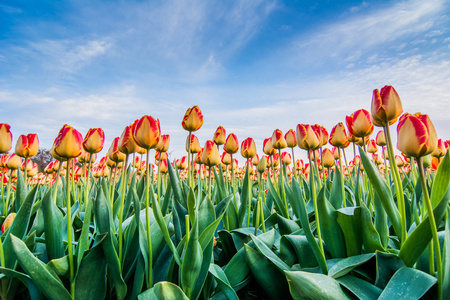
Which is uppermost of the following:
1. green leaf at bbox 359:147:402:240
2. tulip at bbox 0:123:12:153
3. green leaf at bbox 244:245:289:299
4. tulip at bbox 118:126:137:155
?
tulip at bbox 0:123:12:153

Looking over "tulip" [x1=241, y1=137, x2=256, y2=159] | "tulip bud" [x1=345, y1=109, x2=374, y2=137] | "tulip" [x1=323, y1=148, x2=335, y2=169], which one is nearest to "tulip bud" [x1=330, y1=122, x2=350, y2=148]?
"tulip bud" [x1=345, y1=109, x2=374, y2=137]

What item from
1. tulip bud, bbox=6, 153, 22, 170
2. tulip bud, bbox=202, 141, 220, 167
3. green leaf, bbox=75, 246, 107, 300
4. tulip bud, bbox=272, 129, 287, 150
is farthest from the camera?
tulip bud, bbox=6, 153, 22, 170

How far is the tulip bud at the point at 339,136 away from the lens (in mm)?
1889

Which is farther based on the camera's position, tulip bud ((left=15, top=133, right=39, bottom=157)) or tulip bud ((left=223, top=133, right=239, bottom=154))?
tulip bud ((left=223, top=133, right=239, bottom=154))

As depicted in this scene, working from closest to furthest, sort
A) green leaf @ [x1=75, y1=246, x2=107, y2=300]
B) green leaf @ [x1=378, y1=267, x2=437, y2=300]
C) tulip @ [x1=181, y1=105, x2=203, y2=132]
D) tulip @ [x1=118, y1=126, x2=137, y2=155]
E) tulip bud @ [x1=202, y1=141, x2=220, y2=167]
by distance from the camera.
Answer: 1. green leaf @ [x1=378, y1=267, x2=437, y2=300]
2. green leaf @ [x1=75, y1=246, x2=107, y2=300]
3. tulip @ [x1=118, y1=126, x2=137, y2=155]
4. tulip @ [x1=181, y1=105, x2=203, y2=132]
5. tulip bud @ [x1=202, y1=141, x2=220, y2=167]

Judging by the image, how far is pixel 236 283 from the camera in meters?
1.23

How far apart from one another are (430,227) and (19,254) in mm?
1375

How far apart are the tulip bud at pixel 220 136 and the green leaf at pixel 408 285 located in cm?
139

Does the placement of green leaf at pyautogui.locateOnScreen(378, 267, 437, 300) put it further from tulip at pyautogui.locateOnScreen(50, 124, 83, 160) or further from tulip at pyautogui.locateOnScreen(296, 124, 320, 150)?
tulip at pyautogui.locateOnScreen(50, 124, 83, 160)

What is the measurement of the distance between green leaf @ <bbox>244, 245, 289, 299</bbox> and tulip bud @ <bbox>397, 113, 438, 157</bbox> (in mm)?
692

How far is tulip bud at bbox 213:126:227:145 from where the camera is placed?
209cm

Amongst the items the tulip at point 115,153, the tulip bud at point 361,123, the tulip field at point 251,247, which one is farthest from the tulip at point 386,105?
the tulip at point 115,153

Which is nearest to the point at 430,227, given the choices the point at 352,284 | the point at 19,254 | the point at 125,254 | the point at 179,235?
the point at 352,284

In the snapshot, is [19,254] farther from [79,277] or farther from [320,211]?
[320,211]
